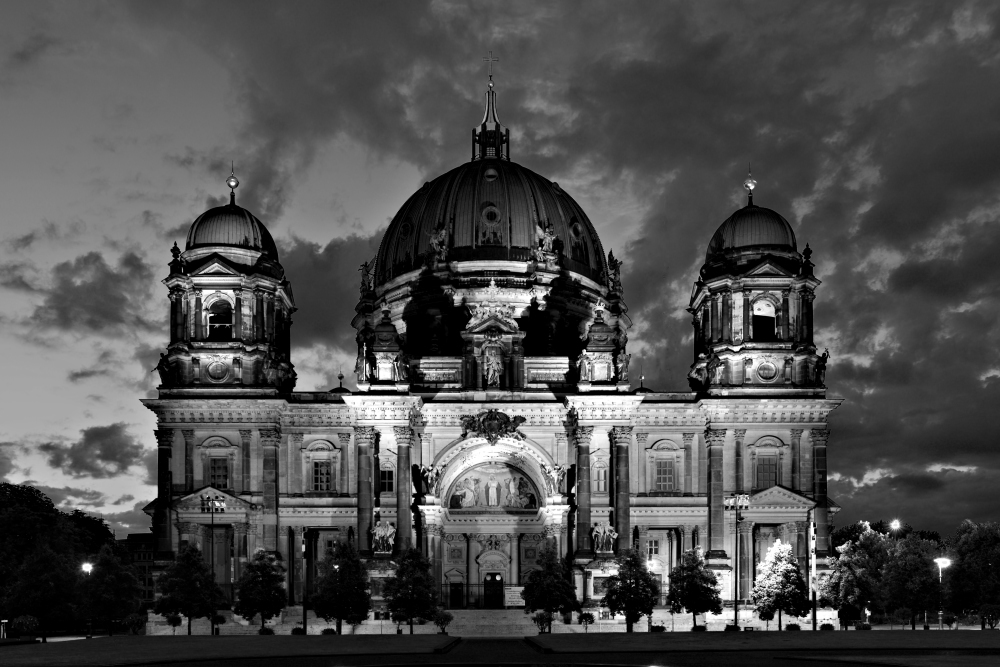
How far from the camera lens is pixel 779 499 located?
354ft

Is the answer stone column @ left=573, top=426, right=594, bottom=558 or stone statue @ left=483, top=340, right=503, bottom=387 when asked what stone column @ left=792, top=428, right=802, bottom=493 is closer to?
stone column @ left=573, top=426, right=594, bottom=558

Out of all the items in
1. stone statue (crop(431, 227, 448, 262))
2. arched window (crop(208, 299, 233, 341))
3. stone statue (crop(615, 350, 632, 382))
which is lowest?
stone statue (crop(615, 350, 632, 382))

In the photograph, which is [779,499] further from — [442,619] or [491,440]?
[442,619]

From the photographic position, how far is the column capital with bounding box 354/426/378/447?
354 feet

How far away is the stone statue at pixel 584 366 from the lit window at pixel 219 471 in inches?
984

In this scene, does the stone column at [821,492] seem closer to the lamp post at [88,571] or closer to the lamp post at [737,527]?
the lamp post at [737,527]

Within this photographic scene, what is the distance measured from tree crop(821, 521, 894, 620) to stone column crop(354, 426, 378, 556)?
1198 inches

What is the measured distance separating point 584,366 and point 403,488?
48.8 feet

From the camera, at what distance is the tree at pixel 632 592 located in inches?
3649

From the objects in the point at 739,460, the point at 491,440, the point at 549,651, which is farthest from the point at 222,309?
the point at 549,651

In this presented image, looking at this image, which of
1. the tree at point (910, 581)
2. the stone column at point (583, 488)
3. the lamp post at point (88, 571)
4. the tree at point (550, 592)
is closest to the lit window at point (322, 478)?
the lamp post at point (88, 571)

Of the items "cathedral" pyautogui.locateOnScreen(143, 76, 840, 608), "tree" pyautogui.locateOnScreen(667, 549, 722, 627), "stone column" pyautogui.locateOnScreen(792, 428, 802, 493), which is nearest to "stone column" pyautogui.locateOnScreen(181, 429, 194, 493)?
"cathedral" pyautogui.locateOnScreen(143, 76, 840, 608)

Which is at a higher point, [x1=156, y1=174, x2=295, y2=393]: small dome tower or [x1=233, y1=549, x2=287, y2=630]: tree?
[x1=156, y1=174, x2=295, y2=393]: small dome tower

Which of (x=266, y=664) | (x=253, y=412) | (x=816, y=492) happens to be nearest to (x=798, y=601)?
(x=816, y=492)
